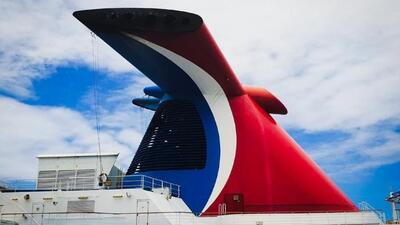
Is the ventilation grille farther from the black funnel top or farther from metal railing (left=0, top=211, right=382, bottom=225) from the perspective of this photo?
the black funnel top

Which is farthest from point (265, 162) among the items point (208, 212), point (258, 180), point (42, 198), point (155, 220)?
point (42, 198)

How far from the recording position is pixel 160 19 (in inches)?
885

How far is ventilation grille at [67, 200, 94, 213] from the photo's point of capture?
19.8m

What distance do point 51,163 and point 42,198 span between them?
4.70 m

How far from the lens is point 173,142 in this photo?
79.5 ft

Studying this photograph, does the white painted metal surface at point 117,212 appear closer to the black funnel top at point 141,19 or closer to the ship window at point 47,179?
the ship window at point 47,179

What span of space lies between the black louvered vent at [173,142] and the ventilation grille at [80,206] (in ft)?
15.7

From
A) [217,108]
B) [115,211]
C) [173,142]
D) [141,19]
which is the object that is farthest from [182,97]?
[115,211]

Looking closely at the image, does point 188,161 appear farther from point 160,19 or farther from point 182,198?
point 160,19

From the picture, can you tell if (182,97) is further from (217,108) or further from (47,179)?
(47,179)

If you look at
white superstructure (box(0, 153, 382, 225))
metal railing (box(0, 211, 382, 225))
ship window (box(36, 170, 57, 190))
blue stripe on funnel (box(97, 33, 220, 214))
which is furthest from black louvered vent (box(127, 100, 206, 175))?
ship window (box(36, 170, 57, 190))

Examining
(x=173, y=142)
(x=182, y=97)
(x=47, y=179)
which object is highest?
(x=182, y=97)

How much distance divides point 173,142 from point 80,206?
638cm

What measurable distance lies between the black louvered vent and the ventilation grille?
15.7 feet
